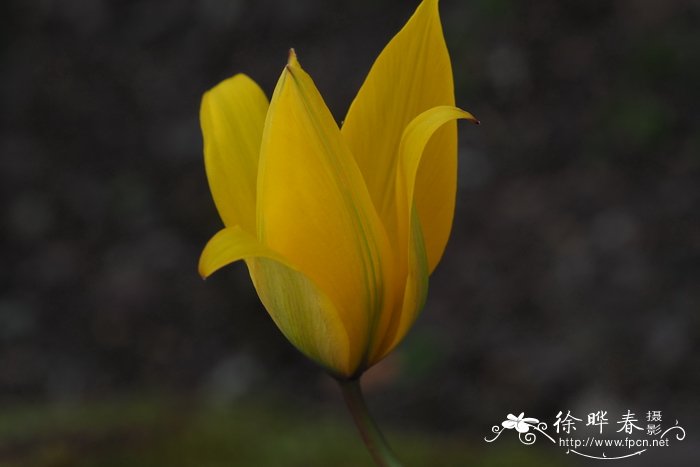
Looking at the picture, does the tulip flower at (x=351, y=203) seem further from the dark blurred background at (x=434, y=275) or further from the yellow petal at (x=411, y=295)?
the dark blurred background at (x=434, y=275)

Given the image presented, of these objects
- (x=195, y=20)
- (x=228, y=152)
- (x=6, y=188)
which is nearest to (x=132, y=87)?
(x=195, y=20)

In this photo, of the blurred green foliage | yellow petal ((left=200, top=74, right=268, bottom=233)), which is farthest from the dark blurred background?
yellow petal ((left=200, top=74, right=268, bottom=233))

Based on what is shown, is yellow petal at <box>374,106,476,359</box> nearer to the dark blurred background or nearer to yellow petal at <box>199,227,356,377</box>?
yellow petal at <box>199,227,356,377</box>

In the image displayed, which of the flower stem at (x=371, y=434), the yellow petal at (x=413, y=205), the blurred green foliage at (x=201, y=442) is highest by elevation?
the blurred green foliage at (x=201, y=442)

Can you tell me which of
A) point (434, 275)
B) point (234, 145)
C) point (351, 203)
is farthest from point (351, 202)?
point (434, 275)

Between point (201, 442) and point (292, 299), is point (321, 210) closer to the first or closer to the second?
point (292, 299)

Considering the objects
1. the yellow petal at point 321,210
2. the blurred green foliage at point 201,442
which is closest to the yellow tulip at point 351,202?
the yellow petal at point 321,210
